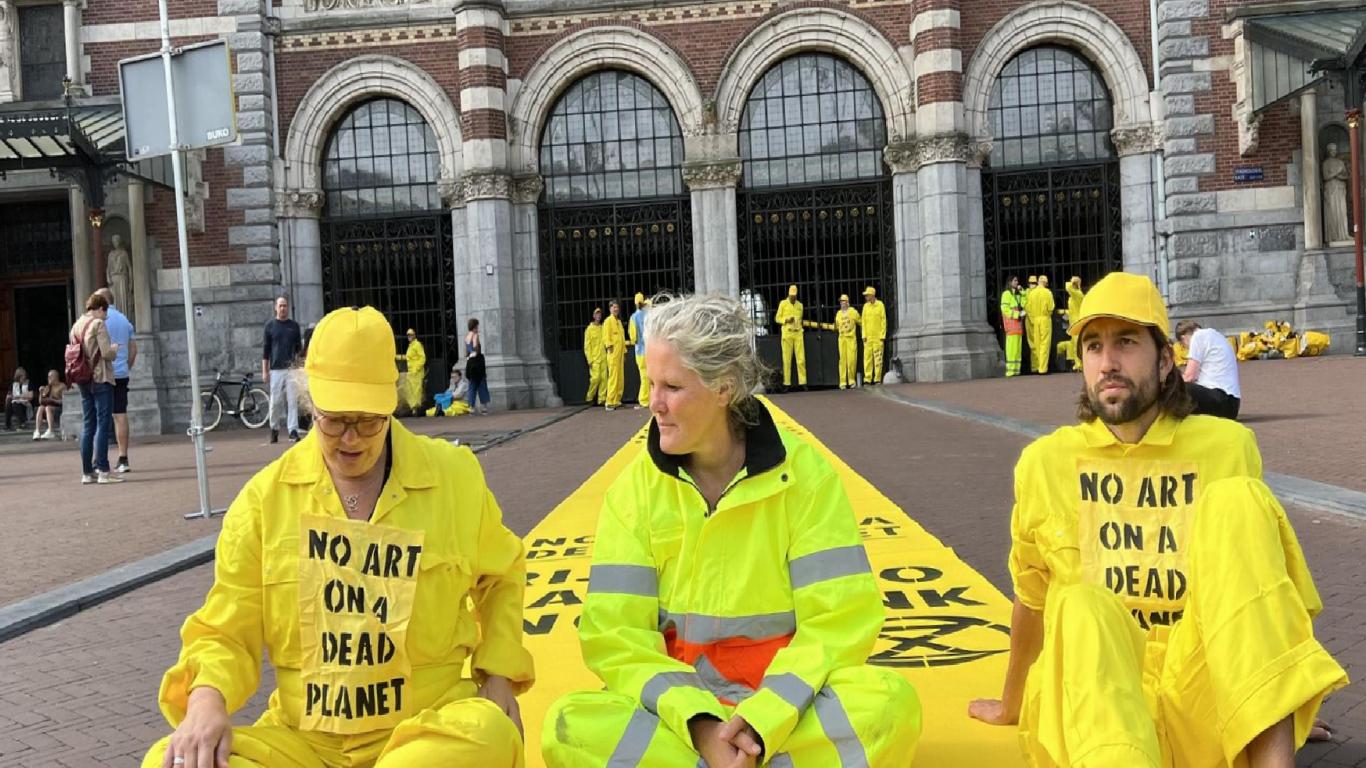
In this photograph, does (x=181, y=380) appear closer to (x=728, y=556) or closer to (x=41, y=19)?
(x=41, y=19)

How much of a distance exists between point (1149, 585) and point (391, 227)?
71.3ft

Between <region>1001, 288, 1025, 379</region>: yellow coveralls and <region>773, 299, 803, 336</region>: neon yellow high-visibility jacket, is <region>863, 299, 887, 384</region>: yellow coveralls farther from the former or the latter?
<region>1001, 288, 1025, 379</region>: yellow coveralls

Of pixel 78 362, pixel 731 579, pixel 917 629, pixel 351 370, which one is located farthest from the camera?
pixel 78 362

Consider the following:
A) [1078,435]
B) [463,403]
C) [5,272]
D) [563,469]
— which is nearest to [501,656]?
[1078,435]

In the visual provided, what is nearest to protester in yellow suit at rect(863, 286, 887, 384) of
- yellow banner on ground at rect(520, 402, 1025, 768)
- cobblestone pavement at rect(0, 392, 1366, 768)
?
cobblestone pavement at rect(0, 392, 1366, 768)

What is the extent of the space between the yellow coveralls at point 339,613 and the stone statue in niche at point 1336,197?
2235 cm

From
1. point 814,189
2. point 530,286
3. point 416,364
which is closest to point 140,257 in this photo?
point 416,364

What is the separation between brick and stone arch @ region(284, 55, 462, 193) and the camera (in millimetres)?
22609

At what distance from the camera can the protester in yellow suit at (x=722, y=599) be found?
2709mm

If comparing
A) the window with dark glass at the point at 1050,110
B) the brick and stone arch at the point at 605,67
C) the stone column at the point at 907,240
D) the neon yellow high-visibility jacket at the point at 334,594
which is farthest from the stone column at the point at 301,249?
the neon yellow high-visibility jacket at the point at 334,594

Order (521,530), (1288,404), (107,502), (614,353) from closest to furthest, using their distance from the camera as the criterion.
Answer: (521,530), (107,502), (1288,404), (614,353)

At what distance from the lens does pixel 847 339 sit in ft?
73.4

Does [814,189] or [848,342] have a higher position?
[814,189]

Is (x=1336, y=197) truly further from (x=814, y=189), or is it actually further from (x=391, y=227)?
(x=391, y=227)
